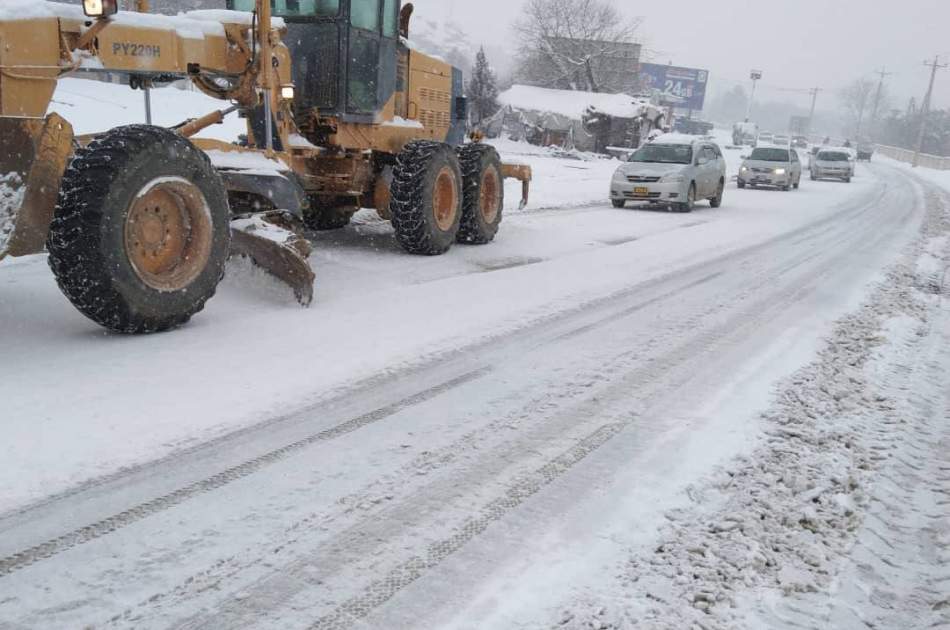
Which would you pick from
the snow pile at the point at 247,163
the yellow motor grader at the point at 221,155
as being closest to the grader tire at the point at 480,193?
the yellow motor grader at the point at 221,155

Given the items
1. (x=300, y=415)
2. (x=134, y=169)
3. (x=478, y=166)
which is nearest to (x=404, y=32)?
(x=478, y=166)

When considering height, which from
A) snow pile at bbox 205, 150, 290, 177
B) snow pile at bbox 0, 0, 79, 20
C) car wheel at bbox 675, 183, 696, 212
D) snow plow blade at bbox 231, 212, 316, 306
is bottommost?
car wheel at bbox 675, 183, 696, 212

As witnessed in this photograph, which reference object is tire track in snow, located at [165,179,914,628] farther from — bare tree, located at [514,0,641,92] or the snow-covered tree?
bare tree, located at [514,0,641,92]

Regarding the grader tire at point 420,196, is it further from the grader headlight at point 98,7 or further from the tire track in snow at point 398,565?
the grader headlight at point 98,7

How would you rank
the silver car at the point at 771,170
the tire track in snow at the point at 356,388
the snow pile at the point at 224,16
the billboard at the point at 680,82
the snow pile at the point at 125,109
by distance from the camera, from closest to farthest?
the tire track in snow at the point at 356,388 < the snow pile at the point at 224,16 < the snow pile at the point at 125,109 < the silver car at the point at 771,170 < the billboard at the point at 680,82

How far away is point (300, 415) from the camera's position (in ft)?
14.1

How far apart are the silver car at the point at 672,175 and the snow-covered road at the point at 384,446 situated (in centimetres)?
918

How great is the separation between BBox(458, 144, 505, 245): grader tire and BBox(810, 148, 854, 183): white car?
27.9 meters

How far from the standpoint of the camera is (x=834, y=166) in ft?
114

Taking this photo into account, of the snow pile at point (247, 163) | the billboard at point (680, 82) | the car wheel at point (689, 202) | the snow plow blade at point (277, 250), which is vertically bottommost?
the car wheel at point (689, 202)

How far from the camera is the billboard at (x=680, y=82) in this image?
86062 millimetres

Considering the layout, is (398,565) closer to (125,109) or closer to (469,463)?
(469,463)

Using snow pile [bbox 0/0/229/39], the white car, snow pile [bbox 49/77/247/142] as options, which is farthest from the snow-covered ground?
the white car

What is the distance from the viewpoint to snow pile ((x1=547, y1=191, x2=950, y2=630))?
2.77m
